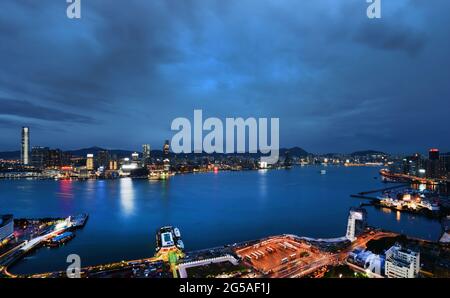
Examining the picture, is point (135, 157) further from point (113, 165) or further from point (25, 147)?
point (25, 147)

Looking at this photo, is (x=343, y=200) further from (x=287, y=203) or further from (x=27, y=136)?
(x=27, y=136)

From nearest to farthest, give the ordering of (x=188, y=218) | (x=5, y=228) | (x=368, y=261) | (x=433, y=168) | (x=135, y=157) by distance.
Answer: (x=368, y=261) < (x=5, y=228) < (x=188, y=218) < (x=433, y=168) < (x=135, y=157)

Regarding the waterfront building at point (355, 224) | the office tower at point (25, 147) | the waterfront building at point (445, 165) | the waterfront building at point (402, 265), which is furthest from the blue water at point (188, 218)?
the office tower at point (25, 147)

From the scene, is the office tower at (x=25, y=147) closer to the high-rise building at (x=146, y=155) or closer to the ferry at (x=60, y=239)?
the high-rise building at (x=146, y=155)

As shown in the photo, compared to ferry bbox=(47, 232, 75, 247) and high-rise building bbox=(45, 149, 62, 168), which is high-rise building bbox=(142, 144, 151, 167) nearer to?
high-rise building bbox=(45, 149, 62, 168)

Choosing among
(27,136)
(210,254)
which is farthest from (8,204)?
(27,136)

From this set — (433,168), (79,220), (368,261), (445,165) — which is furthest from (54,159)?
(445,165)

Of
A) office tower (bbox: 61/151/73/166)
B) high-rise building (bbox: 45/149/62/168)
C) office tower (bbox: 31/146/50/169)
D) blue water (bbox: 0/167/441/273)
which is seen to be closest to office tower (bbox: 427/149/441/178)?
blue water (bbox: 0/167/441/273)

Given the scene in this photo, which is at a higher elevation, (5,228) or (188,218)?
(5,228)
